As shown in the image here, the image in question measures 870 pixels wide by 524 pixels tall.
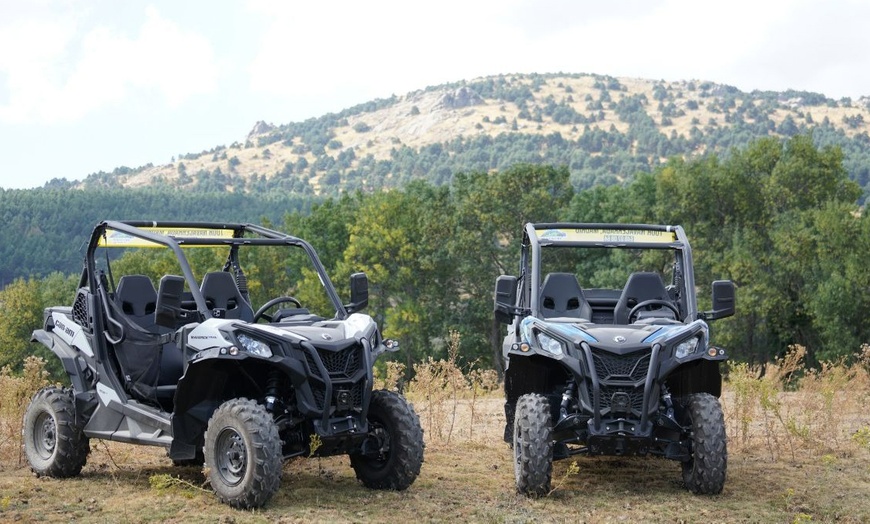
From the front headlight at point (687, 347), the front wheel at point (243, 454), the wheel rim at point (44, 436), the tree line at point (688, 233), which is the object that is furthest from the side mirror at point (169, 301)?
the tree line at point (688, 233)

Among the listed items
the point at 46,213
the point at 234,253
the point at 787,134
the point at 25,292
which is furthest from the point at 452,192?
the point at 787,134

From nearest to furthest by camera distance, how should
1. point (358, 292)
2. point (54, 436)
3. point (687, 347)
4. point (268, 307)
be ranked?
point (687, 347) < point (358, 292) < point (268, 307) < point (54, 436)

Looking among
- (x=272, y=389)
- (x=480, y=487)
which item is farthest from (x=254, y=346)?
(x=480, y=487)

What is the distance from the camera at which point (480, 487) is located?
10336 millimetres

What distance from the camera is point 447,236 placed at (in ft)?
192

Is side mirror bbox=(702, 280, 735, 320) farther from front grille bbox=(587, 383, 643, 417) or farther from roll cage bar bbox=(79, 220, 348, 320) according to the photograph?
roll cage bar bbox=(79, 220, 348, 320)

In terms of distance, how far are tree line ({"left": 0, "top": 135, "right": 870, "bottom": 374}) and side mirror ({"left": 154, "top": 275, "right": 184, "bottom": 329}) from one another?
3987 cm

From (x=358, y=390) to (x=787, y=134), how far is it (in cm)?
19276

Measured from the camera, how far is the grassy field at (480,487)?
29.1ft

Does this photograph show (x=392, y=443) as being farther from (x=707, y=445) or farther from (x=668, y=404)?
(x=707, y=445)

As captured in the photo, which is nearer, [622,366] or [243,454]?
[243,454]

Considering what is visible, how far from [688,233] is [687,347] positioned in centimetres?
4368

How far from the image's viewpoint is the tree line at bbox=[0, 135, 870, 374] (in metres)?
48.6

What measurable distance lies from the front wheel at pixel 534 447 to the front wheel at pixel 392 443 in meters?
0.88
